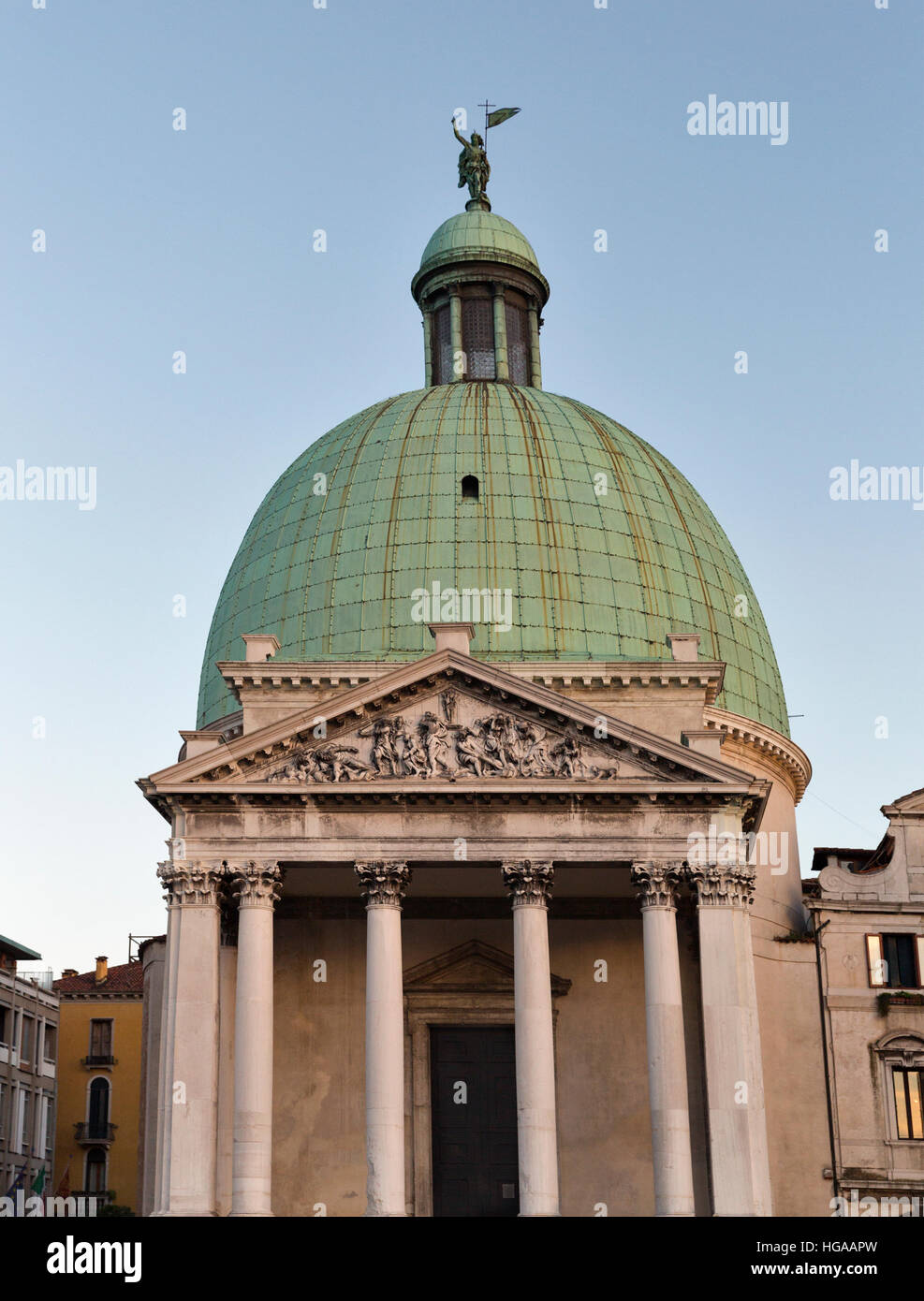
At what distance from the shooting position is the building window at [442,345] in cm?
5428

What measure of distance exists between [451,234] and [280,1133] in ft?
96.5

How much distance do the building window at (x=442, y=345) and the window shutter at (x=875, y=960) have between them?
69.6ft

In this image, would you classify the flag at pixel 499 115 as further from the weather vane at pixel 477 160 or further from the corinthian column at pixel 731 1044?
the corinthian column at pixel 731 1044

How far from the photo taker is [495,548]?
44812 millimetres

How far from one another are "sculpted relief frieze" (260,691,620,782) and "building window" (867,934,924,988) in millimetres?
10755

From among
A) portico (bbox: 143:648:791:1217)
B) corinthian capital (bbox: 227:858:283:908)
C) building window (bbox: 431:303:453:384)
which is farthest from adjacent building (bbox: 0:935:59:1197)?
corinthian capital (bbox: 227:858:283:908)

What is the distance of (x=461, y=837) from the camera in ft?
117

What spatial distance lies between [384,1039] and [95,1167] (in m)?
40.4

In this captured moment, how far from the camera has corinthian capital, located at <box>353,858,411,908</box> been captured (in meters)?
35.5

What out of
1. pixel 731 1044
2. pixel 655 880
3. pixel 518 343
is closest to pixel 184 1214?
pixel 731 1044

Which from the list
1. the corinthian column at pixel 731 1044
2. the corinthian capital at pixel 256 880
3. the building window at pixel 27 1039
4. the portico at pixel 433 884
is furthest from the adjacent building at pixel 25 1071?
the corinthian column at pixel 731 1044

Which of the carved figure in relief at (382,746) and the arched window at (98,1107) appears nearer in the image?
the carved figure in relief at (382,746)

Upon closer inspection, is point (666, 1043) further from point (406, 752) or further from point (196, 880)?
point (196, 880)
